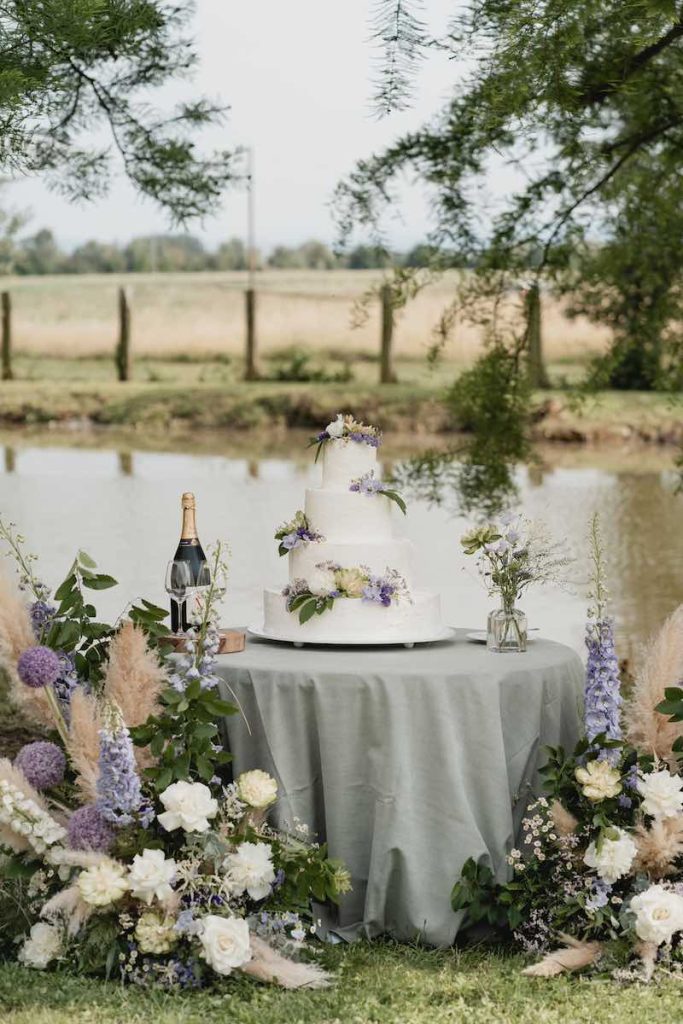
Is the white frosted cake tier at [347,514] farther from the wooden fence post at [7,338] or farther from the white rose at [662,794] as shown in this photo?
the wooden fence post at [7,338]

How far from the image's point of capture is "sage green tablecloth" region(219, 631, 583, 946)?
11.1 ft

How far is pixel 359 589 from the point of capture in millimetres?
3596

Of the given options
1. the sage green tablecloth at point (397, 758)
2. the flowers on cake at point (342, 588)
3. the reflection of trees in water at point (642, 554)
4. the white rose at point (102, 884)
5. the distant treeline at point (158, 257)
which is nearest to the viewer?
the white rose at point (102, 884)

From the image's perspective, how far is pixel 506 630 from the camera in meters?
3.66

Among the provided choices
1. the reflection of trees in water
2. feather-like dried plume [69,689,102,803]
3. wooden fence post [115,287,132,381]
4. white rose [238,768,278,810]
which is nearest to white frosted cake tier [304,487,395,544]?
white rose [238,768,278,810]

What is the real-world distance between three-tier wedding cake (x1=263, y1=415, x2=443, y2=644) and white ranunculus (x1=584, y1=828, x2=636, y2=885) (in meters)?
0.69

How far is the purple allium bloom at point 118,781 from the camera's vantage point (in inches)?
120

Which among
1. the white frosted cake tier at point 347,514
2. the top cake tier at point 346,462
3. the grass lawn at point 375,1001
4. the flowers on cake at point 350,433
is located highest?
the flowers on cake at point 350,433

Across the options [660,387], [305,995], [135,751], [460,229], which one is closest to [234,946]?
[305,995]

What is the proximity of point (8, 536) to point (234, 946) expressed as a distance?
3.69ft

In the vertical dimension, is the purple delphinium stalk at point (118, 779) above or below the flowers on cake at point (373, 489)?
below

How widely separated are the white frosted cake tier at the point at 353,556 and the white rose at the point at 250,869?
28.0 inches

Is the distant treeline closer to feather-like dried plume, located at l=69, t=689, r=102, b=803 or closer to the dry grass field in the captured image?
the dry grass field

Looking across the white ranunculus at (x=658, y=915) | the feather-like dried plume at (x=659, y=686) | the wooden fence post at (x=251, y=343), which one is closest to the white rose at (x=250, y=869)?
the white ranunculus at (x=658, y=915)
